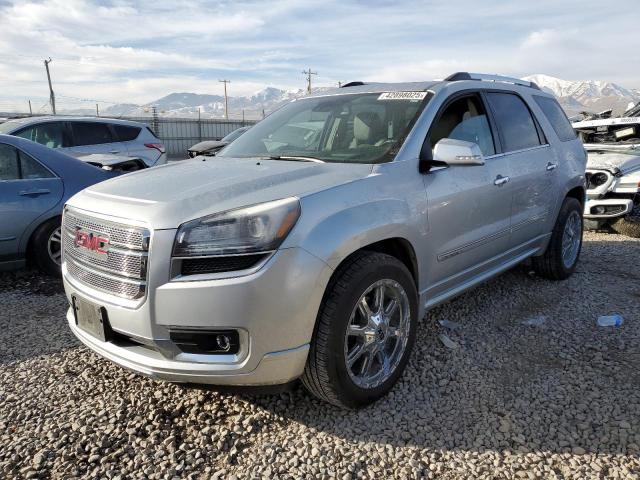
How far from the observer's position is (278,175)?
2.67m

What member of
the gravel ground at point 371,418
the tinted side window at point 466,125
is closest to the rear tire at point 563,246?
the gravel ground at point 371,418

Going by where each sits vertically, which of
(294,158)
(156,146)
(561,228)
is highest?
(294,158)

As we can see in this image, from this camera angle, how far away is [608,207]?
6.89 metres

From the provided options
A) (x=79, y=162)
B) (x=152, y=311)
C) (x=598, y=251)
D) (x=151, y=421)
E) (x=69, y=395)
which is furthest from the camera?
(x=598, y=251)

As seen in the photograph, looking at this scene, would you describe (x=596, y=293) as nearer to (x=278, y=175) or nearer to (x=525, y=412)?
(x=525, y=412)

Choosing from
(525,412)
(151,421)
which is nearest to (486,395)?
(525,412)

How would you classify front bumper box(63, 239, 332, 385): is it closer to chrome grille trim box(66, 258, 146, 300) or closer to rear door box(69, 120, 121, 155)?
chrome grille trim box(66, 258, 146, 300)

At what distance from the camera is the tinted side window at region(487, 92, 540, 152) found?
12.7 feet

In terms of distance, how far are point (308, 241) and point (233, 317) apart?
463 mm

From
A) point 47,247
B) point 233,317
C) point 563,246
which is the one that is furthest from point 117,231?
point 563,246

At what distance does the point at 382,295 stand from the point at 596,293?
110 inches

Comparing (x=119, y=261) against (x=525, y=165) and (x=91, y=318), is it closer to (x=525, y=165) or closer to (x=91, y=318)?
(x=91, y=318)

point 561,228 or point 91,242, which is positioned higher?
point 91,242

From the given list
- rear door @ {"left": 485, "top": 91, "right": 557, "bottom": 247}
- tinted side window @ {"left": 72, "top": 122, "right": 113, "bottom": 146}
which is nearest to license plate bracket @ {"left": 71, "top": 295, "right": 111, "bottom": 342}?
rear door @ {"left": 485, "top": 91, "right": 557, "bottom": 247}
